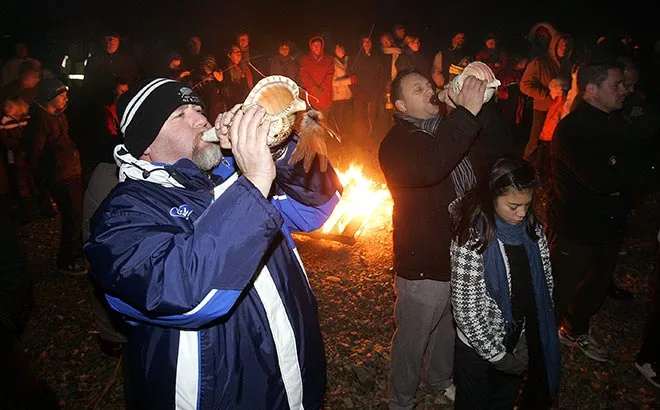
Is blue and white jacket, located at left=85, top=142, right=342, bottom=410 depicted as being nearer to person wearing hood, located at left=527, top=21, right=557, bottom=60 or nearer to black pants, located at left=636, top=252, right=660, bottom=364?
black pants, located at left=636, top=252, right=660, bottom=364

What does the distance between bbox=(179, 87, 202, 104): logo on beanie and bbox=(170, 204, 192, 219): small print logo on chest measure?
67cm

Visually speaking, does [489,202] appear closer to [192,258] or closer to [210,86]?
[192,258]

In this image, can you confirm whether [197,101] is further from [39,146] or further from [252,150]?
[39,146]

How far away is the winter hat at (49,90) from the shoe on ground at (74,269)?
95.5 inches

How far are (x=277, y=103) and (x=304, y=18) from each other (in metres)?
19.5

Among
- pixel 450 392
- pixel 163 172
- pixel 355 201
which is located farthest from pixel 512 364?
pixel 355 201

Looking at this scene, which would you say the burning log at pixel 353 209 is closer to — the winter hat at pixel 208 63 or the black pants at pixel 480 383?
the black pants at pixel 480 383

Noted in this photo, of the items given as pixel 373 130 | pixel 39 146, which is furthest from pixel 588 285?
pixel 373 130

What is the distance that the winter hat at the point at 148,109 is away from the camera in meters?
2.28

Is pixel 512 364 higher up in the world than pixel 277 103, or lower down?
lower down

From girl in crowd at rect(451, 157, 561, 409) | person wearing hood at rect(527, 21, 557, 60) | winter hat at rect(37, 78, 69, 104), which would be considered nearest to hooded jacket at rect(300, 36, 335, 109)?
person wearing hood at rect(527, 21, 557, 60)

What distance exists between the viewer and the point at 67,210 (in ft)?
20.6

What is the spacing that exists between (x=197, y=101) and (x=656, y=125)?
744 centimetres

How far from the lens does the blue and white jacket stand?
159 centimetres
